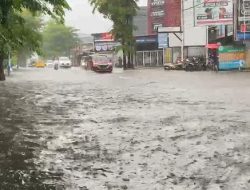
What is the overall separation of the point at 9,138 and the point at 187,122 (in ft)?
12.0

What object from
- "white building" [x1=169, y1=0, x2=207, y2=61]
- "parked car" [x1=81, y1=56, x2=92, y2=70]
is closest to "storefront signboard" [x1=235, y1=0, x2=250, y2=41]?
"parked car" [x1=81, y1=56, x2=92, y2=70]

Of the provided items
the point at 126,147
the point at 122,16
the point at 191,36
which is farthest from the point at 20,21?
the point at 191,36

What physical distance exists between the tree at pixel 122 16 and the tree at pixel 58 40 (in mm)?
58076

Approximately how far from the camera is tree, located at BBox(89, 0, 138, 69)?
5609cm

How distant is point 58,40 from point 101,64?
71.0 meters

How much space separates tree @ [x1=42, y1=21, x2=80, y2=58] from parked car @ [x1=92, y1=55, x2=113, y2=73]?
223 ft

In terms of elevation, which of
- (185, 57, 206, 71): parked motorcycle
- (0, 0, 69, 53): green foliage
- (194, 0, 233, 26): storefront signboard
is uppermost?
(194, 0, 233, 26): storefront signboard

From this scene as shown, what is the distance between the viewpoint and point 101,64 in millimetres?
47438

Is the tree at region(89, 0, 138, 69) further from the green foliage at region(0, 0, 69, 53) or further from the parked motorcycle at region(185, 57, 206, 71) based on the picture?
the green foliage at region(0, 0, 69, 53)

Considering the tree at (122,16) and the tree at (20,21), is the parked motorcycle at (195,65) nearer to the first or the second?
the tree at (122,16)

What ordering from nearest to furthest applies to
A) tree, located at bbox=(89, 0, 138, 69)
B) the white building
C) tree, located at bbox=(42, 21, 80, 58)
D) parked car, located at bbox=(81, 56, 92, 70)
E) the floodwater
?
the floodwater, parked car, located at bbox=(81, 56, 92, 70), tree, located at bbox=(89, 0, 138, 69), the white building, tree, located at bbox=(42, 21, 80, 58)

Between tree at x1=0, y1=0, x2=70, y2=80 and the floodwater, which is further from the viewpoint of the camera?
tree at x1=0, y1=0, x2=70, y2=80

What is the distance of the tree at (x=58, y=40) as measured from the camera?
115500mm

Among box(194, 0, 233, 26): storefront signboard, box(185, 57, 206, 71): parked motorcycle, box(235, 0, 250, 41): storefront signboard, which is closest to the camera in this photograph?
box(235, 0, 250, 41): storefront signboard
